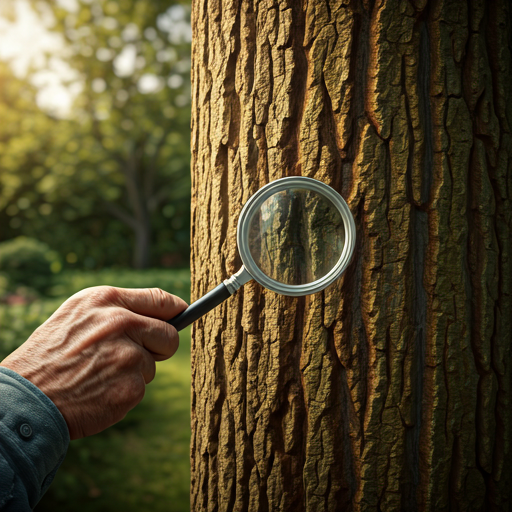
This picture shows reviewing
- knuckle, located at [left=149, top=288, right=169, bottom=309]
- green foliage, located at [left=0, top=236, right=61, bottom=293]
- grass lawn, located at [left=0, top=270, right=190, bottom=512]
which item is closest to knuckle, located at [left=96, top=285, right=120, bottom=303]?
knuckle, located at [left=149, top=288, right=169, bottom=309]

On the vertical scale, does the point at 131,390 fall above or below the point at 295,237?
below

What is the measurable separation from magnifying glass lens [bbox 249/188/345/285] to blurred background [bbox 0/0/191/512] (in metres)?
5.17

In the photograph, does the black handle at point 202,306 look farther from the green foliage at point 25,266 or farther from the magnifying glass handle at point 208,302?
the green foliage at point 25,266

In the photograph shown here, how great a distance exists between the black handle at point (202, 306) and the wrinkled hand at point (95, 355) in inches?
1.3

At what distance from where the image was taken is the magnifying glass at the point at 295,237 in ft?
4.16

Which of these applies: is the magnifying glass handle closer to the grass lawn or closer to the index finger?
the index finger

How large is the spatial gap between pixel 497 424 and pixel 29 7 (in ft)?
60.6

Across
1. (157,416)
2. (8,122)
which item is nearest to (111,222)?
(8,122)

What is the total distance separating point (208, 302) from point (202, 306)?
24 mm

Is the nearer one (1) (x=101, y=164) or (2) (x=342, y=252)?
(2) (x=342, y=252)

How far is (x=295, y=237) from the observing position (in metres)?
1.32

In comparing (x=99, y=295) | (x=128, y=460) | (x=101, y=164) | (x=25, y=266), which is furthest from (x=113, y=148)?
(x=99, y=295)

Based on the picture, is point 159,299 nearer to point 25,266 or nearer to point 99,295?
point 99,295

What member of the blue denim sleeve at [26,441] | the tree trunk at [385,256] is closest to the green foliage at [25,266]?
the blue denim sleeve at [26,441]
